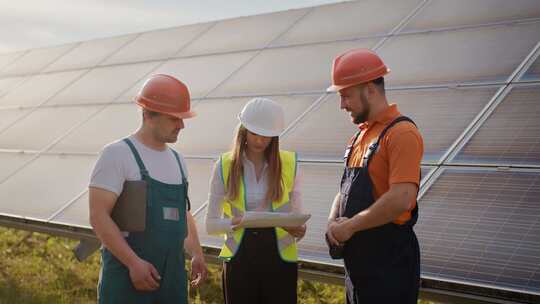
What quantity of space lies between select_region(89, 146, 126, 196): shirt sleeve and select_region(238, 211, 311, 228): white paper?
836 mm

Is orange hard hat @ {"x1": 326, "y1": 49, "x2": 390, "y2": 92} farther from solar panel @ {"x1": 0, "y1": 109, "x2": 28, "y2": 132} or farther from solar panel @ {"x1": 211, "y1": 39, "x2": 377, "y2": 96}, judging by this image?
solar panel @ {"x1": 0, "y1": 109, "x2": 28, "y2": 132}

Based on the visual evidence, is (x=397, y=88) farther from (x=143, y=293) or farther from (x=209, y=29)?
(x=209, y=29)

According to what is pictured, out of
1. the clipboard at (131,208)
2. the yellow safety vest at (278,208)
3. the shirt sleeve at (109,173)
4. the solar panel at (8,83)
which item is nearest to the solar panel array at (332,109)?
the solar panel at (8,83)

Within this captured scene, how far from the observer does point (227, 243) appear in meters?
4.22

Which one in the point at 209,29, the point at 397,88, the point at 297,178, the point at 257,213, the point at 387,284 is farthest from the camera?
the point at 209,29

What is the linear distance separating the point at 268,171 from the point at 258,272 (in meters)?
0.68

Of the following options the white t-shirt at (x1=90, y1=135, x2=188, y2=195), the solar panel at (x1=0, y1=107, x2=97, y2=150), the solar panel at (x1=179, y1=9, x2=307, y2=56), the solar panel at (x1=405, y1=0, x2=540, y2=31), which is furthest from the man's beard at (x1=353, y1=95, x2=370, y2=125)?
the solar panel at (x1=0, y1=107, x2=97, y2=150)

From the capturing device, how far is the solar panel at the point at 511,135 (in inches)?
202

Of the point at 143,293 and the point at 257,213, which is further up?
the point at 257,213

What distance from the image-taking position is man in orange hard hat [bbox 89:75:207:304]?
143 inches

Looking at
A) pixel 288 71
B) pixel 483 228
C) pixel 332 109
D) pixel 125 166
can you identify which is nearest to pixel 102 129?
pixel 288 71

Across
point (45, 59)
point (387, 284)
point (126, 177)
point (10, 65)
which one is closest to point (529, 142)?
point (387, 284)

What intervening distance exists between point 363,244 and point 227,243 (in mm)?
981

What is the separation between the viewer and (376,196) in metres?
3.67
